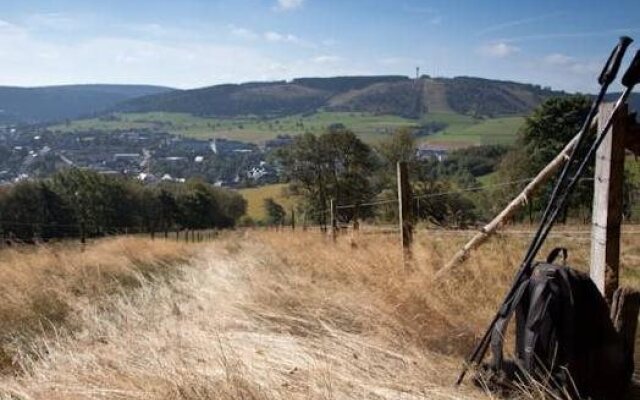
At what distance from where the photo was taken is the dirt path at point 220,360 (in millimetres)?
2996

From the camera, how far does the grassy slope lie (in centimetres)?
7100

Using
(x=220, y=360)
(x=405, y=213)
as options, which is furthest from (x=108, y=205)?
(x=220, y=360)

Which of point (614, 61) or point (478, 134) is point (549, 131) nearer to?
point (614, 61)

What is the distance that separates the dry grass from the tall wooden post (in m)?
1.05

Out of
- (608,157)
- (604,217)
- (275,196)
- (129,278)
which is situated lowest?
(275,196)

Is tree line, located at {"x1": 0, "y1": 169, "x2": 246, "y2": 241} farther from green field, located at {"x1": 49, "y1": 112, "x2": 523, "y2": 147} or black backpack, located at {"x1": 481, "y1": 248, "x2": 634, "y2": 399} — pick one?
black backpack, located at {"x1": 481, "y1": 248, "x2": 634, "y2": 399}

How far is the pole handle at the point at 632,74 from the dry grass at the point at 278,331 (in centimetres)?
193

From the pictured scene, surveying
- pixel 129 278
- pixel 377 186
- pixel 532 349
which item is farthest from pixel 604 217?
pixel 377 186

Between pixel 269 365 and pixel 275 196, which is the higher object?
pixel 269 365

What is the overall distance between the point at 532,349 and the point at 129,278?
20.4 feet

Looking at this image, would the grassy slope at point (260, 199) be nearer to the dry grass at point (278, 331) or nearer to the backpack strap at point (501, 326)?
the dry grass at point (278, 331)

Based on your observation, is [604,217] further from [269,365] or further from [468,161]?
[468,161]

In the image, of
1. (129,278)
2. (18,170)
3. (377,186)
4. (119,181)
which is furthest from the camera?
(18,170)

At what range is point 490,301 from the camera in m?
4.94
